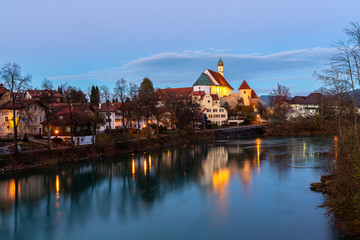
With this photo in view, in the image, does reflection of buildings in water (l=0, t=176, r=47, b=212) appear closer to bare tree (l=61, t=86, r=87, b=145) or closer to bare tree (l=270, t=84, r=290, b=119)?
bare tree (l=61, t=86, r=87, b=145)

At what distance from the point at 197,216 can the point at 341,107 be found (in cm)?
1030

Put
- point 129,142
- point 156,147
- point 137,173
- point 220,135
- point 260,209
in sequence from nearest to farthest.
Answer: point 260,209, point 137,173, point 129,142, point 156,147, point 220,135

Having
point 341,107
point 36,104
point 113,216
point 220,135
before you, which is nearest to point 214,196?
point 113,216

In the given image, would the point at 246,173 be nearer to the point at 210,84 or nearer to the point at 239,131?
the point at 239,131

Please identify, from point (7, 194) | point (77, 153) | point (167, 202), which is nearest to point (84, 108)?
point (77, 153)

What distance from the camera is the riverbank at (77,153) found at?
34216 mm

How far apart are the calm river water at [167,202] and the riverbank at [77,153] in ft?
8.41

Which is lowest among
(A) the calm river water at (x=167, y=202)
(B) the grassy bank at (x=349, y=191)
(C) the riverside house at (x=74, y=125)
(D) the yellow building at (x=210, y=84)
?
(A) the calm river water at (x=167, y=202)

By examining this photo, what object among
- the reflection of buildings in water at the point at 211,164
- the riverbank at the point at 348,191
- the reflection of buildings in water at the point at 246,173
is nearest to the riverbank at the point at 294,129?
the reflection of buildings in water at the point at 211,164

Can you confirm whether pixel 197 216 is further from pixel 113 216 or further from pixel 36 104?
pixel 36 104

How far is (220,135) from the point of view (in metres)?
81.1

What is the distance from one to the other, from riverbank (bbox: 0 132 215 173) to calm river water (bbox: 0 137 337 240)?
8.41 feet

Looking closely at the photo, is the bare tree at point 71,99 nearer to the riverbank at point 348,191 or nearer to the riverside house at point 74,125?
the riverside house at point 74,125

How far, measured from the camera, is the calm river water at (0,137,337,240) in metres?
17.5
